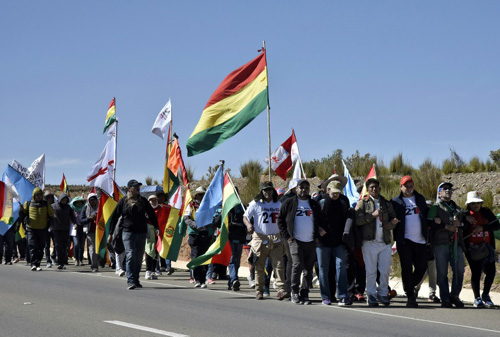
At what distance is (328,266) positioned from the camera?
43.0 feet

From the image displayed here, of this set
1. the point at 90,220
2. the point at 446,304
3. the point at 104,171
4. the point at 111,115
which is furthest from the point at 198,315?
the point at 111,115

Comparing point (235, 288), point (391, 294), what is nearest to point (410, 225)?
point (391, 294)

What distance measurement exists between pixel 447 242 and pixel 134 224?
556 cm

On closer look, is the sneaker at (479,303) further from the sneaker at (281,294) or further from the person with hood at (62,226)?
the person with hood at (62,226)

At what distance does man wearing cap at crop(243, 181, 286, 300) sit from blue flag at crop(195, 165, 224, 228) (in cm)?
231

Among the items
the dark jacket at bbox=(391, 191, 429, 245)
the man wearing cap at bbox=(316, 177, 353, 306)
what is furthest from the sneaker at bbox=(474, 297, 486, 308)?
the man wearing cap at bbox=(316, 177, 353, 306)

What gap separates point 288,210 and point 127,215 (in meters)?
3.51

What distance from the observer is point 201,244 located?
55.2 feet

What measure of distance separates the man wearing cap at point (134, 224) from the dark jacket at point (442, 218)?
512 cm

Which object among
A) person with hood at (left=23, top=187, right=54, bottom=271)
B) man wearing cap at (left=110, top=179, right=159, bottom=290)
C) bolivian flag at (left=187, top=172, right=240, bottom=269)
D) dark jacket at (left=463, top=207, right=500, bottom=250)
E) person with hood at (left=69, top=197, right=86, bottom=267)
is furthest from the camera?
person with hood at (left=69, top=197, right=86, bottom=267)

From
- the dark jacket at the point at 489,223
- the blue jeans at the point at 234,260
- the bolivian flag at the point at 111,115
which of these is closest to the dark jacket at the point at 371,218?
the dark jacket at the point at 489,223

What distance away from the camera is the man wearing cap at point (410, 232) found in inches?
510

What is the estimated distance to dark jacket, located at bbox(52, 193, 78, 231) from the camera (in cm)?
2047

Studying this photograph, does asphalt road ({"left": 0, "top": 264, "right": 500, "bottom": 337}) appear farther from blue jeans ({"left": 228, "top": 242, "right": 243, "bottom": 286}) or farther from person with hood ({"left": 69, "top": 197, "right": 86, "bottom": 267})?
person with hood ({"left": 69, "top": 197, "right": 86, "bottom": 267})
